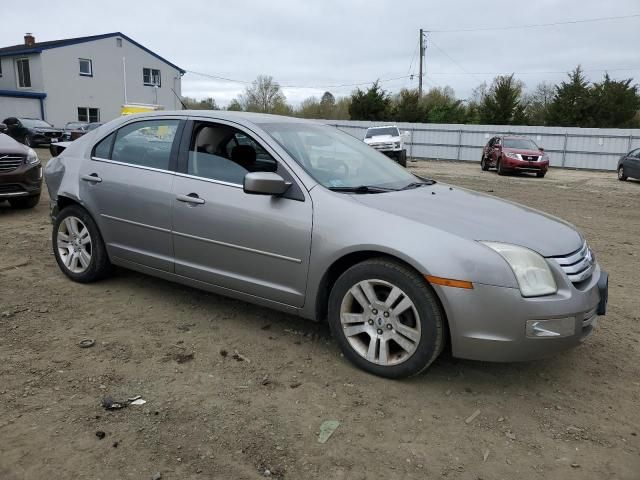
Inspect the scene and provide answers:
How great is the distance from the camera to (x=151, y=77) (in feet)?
137

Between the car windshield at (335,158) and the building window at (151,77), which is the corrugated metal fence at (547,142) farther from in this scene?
the car windshield at (335,158)

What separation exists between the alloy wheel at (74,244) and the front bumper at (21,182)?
388 centimetres

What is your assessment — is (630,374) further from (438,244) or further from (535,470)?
(438,244)

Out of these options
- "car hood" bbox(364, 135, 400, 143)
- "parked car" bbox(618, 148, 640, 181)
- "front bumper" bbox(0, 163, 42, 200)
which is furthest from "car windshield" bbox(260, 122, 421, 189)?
"car hood" bbox(364, 135, 400, 143)

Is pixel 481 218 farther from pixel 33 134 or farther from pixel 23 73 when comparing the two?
pixel 23 73

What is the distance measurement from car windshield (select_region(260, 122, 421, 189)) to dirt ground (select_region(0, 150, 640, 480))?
1.19 metres

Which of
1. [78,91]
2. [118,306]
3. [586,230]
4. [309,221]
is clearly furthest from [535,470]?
[78,91]

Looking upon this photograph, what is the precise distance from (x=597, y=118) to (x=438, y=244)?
1450 inches

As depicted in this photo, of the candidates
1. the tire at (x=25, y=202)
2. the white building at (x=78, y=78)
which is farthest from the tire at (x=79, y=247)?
the white building at (x=78, y=78)

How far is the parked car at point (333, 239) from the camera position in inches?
120

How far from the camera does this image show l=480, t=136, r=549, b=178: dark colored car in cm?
2053

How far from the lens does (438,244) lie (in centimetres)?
310

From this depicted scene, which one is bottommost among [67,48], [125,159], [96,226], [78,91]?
[96,226]

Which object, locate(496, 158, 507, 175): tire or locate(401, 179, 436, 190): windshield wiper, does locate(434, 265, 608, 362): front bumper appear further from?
locate(496, 158, 507, 175): tire
